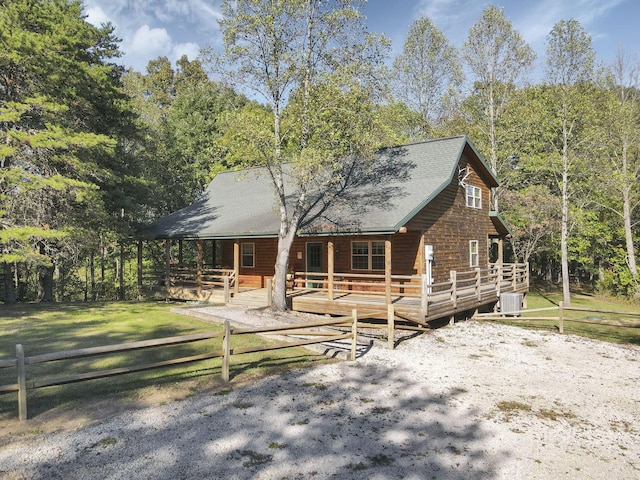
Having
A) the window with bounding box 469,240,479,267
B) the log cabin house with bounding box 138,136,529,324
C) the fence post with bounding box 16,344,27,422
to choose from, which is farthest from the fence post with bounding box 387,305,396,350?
the window with bounding box 469,240,479,267

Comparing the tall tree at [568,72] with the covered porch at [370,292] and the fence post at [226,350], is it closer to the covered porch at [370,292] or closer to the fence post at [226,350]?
the covered porch at [370,292]

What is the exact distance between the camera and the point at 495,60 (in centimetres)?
2547

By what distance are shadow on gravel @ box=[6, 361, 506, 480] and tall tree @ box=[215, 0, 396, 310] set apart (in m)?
7.70

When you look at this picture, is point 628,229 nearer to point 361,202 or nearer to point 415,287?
point 361,202

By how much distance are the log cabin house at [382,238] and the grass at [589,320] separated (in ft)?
7.49

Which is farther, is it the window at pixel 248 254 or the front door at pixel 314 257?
the window at pixel 248 254

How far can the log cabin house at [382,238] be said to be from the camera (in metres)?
14.1

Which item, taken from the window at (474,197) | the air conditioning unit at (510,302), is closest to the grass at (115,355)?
the air conditioning unit at (510,302)

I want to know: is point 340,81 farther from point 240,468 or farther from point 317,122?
point 240,468

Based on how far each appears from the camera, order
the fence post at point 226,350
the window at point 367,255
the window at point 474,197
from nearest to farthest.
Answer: the fence post at point 226,350 < the window at point 367,255 < the window at point 474,197

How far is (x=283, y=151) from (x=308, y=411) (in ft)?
32.6

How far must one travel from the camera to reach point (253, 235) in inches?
649

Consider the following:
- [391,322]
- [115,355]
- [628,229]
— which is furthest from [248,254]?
[628,229]

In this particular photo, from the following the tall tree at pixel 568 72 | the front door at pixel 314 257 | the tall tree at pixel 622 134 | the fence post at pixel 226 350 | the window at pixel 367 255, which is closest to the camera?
the fence post at pixel 226 350
